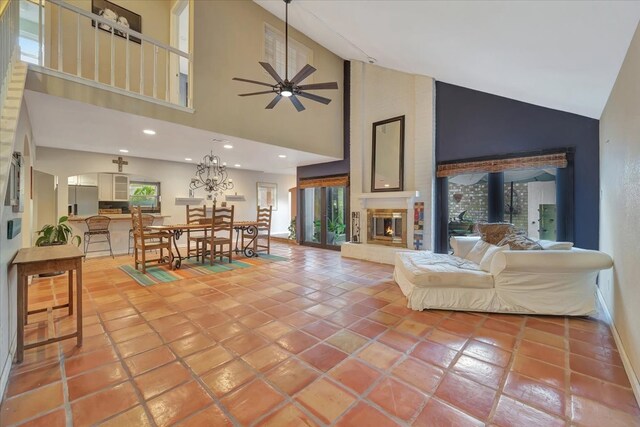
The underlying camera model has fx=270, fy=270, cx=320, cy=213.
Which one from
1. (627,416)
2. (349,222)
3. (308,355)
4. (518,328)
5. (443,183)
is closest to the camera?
(627,416)

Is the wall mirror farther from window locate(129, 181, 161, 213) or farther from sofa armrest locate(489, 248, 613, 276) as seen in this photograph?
window locate(129, 181, 161, 213)

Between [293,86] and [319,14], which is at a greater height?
[319,14]

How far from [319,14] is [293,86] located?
1.80m

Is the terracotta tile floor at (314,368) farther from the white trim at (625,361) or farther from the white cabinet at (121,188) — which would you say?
the white cabinet at (121,188)

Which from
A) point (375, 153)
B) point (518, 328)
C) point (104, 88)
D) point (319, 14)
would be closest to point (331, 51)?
point (319, 14)

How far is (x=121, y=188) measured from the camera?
6.46 m

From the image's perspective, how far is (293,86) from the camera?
11.2 ft

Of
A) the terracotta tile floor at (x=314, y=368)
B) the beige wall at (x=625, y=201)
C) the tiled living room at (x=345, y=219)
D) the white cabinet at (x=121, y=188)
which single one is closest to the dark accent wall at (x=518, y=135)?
the tiled living room at (x=345, y=219)

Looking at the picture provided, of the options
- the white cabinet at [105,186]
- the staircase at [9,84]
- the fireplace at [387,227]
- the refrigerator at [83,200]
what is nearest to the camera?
the staircase at [9,84]

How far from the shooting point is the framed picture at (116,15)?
4652 millimetres

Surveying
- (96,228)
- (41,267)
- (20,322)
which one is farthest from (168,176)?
(20,322)

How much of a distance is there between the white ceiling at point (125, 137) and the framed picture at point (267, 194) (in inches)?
92.9

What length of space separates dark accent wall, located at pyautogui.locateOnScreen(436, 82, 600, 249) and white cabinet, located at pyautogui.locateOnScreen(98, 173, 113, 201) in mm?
7261

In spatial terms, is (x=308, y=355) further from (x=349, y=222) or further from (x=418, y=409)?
(x=349, y=222)
